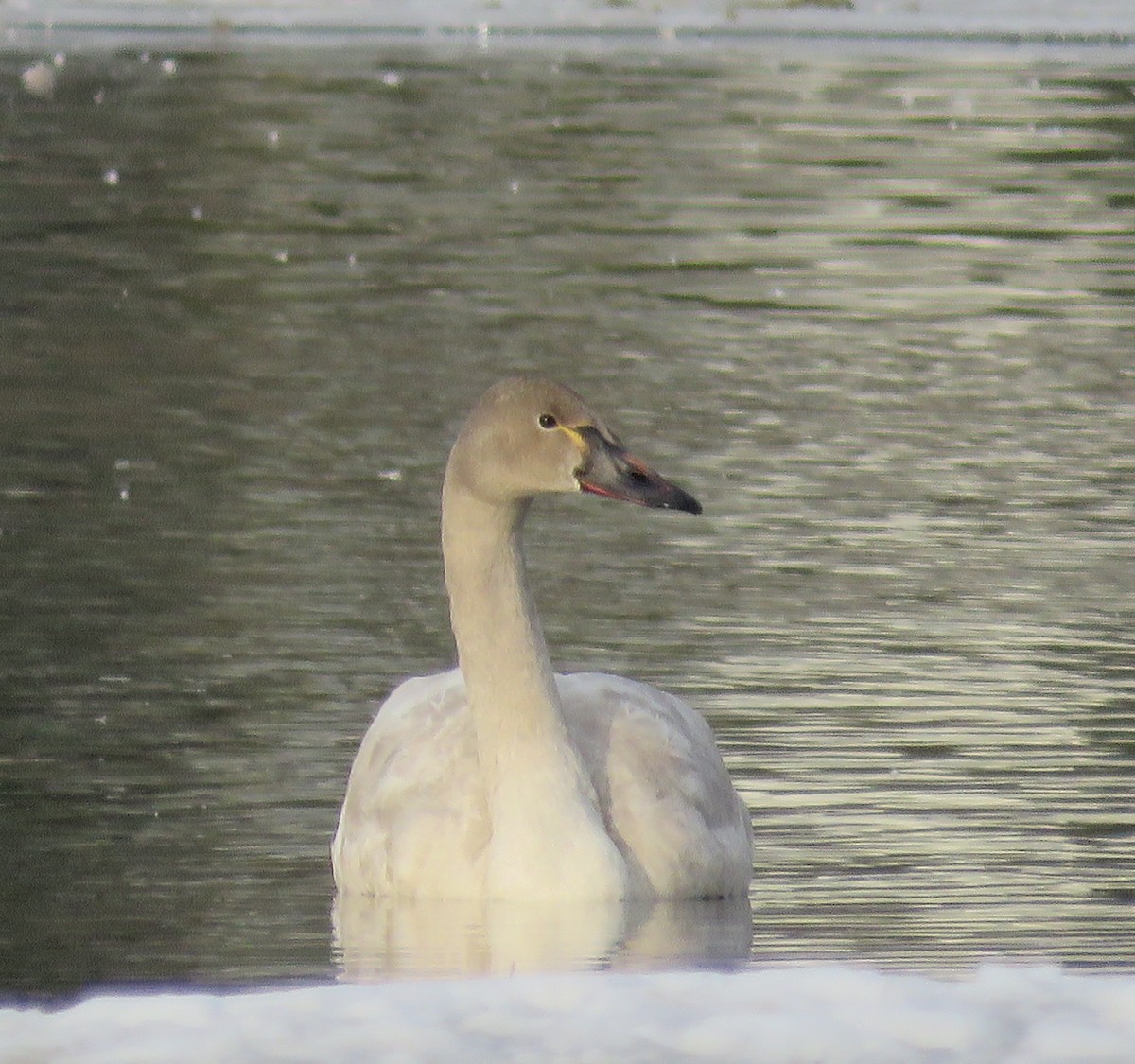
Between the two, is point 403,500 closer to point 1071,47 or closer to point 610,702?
point 610,702

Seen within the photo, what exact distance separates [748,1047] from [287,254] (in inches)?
547

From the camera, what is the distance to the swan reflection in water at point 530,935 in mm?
6363

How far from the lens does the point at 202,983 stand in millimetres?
6121

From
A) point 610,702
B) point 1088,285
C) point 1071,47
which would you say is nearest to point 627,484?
point 610,702

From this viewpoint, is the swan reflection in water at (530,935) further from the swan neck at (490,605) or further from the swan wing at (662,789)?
the swan neck at (490,605)

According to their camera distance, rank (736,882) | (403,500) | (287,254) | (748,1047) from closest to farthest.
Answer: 1. (748,1047)
2. (736,882)
3. (403,500)
4. (287,254)

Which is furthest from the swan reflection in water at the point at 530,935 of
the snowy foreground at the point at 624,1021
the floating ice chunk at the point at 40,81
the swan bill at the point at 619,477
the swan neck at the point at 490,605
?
the floating ice chunk at the point at 40,81

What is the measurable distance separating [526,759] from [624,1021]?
3.26m

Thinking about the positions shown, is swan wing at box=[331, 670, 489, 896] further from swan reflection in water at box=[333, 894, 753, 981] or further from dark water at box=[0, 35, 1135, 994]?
dark water at box=[0, 35, 1135, 994]

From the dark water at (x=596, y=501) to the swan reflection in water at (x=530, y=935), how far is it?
13 centimetres

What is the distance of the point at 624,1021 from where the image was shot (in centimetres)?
390

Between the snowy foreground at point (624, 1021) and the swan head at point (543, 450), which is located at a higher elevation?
the swan head at point (543, 450)

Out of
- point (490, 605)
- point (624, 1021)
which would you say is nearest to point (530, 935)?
point (490, 605)

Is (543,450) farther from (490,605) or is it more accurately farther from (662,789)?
(662,789)
